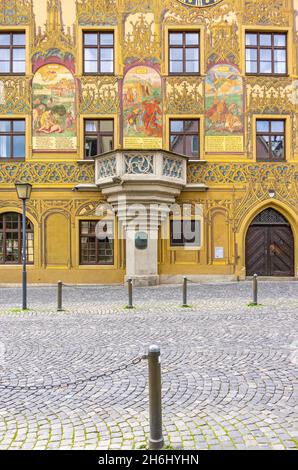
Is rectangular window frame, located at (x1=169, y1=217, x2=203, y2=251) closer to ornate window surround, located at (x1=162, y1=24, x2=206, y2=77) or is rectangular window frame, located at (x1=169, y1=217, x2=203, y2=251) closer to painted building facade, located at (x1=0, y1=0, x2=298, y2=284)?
painted building facade, located at (x1=0, y1=0, x2=298, y2=284)

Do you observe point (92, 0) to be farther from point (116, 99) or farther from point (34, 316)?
point (34, 316)

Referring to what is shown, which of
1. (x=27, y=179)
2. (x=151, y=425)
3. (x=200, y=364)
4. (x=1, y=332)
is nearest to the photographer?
(x=151, y=425)

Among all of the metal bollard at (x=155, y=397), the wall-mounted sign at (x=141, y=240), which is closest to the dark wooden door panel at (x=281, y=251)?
the wall-mounted sign at (x=141, y=240)

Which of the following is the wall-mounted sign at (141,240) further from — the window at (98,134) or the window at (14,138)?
the window at (14,138)

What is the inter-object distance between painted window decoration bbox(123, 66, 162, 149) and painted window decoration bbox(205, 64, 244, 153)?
2076mm

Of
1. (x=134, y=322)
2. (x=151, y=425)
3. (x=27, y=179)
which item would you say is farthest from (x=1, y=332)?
(x=27, y=179)

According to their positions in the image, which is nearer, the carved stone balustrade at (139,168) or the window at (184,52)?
the carved stone balustrade at (139,168)

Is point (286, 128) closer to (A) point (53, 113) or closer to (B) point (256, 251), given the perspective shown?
(B) point (256, 251)

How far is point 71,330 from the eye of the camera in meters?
7.08

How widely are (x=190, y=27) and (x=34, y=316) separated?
43.3ft

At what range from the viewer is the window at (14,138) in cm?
1508

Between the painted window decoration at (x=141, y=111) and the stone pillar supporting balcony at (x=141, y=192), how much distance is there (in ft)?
5.00

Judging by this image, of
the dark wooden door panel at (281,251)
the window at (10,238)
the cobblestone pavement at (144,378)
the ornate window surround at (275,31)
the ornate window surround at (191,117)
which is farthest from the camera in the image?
the dark wooden door panel at (281,251)


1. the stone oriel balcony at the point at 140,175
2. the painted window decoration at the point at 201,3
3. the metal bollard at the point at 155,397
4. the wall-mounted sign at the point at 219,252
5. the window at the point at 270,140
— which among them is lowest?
the metal bollard at the point at 155,397
